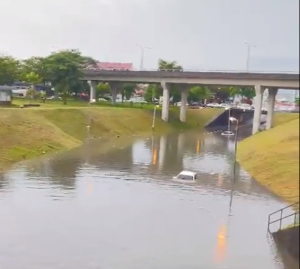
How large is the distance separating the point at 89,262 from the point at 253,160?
23.9m

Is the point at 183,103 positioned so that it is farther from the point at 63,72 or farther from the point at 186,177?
the point at 186,177

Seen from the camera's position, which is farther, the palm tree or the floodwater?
the palm tree

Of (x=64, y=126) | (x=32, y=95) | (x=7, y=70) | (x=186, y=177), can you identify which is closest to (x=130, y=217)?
(x=186, y=177)

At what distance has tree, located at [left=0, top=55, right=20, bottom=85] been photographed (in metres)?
89.5

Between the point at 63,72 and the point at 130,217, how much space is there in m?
68.9

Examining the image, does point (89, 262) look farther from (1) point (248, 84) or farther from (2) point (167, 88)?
(2) point (167, 88)

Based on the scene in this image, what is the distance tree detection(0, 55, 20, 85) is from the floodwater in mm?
46425

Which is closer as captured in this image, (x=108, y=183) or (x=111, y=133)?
(x=108, y=183)

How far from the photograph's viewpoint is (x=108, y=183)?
36.9 metres

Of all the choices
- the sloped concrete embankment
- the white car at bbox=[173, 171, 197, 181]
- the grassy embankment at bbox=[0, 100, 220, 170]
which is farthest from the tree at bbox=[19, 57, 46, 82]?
the white car at bbox=[173, 171, 197, 181]

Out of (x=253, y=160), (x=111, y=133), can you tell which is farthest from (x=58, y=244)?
(x=111, y=133)

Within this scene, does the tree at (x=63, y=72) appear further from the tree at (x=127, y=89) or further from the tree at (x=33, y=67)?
the tree at (x=127, y=89)

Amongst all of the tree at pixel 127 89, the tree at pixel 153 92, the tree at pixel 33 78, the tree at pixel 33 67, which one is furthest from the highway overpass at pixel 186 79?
the tree at pixel 127 89

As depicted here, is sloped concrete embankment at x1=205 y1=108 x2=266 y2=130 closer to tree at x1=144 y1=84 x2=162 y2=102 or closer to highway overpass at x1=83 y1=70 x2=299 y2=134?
highway overpass at x1=83 y1=70 x2=299 y2=134
